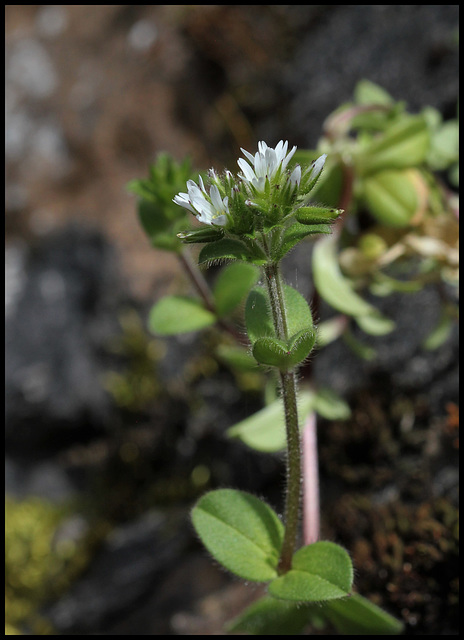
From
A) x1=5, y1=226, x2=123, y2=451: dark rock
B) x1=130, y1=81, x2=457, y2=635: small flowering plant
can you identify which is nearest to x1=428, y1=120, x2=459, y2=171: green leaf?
x1=130, y1=81, x2=457, y2=635: small flowering plant

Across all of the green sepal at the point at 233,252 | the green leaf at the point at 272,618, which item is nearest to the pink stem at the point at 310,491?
the green leaf at the point at 272,618

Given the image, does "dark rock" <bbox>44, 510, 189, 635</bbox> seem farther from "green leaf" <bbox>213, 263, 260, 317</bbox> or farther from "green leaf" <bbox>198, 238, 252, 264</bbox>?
"green leaf" <bbox>198, 238, 252, 264</bbox>

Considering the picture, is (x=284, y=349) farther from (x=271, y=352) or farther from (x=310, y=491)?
(x=310, y=491)

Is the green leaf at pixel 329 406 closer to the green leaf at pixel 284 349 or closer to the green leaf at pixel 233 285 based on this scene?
the green leaf at pixel 233 285

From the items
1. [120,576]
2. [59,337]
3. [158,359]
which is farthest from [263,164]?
[59,337]

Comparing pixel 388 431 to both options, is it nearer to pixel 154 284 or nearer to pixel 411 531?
pixel 411 531
